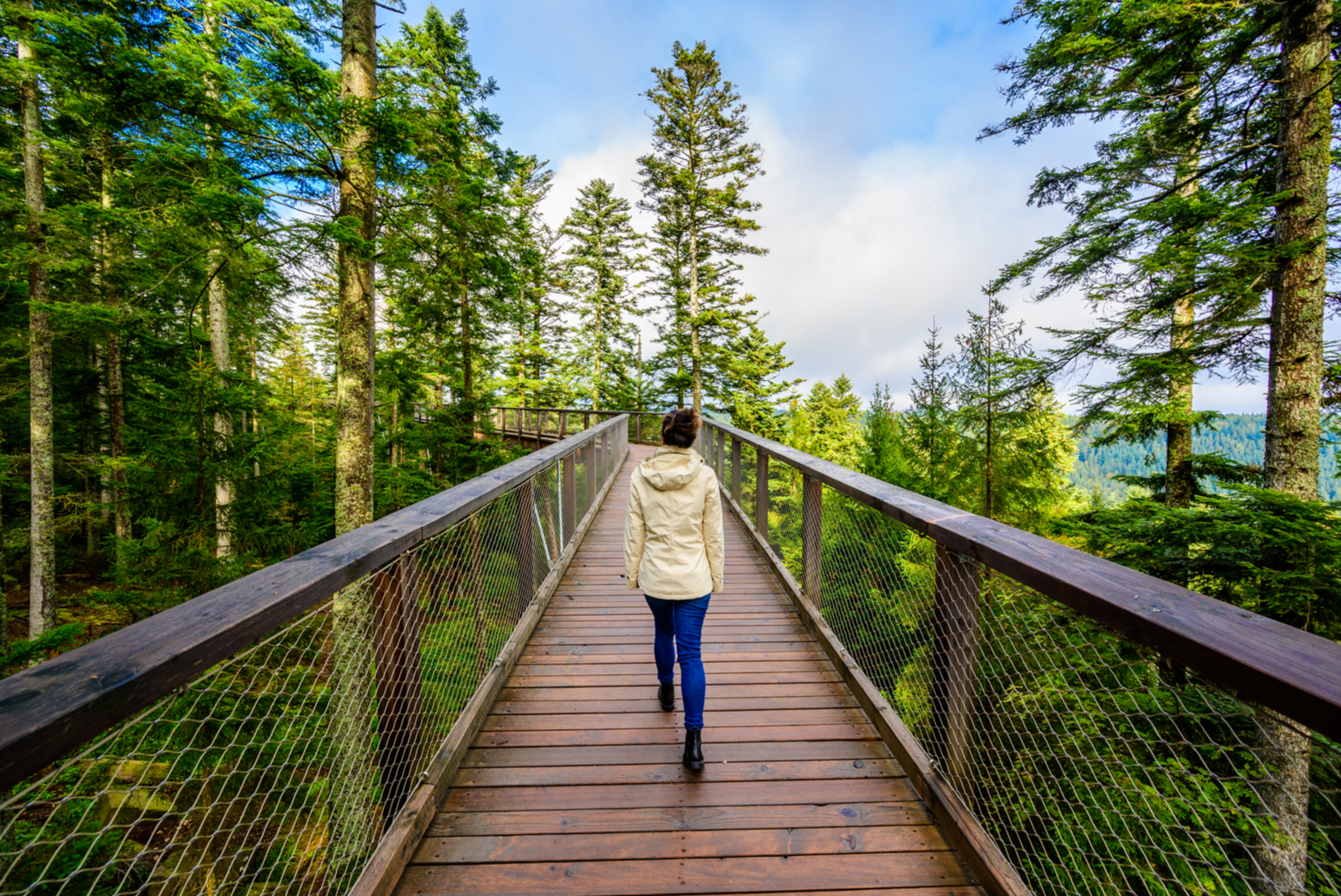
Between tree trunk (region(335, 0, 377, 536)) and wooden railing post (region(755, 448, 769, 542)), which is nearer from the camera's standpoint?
wooden railing post (region(755, 448, 769, 542))

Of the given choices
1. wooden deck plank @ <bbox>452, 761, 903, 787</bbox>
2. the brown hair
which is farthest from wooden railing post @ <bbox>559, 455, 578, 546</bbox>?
wooden deck plank @ <bbox>452, 761, 903, 787</bbox>

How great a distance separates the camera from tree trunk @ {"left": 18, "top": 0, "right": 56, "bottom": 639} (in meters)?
7.95

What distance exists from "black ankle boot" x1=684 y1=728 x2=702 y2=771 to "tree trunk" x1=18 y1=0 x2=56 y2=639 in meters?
11.5

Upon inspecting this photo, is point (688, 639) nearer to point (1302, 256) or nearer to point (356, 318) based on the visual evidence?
point (356, 318)

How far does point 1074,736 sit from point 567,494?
4.50 meters

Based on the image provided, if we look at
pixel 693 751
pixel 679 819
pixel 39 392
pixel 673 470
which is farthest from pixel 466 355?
pixel 679 819

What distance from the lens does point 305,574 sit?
1.60 metres

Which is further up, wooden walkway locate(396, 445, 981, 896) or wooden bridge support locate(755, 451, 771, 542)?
wooden bridge support locate(755, 451, 771, 542)

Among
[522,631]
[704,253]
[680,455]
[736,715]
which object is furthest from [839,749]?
[704,253]

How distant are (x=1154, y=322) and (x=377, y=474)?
40.6 ft

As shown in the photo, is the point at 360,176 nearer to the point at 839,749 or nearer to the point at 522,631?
the point at 522,631

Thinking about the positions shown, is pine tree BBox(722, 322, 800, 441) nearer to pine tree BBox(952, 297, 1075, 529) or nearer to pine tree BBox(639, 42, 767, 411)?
pine tree BBox(639, 42, 767, 411)

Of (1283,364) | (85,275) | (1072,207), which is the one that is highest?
(1072,207)

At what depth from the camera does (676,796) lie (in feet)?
7.72
